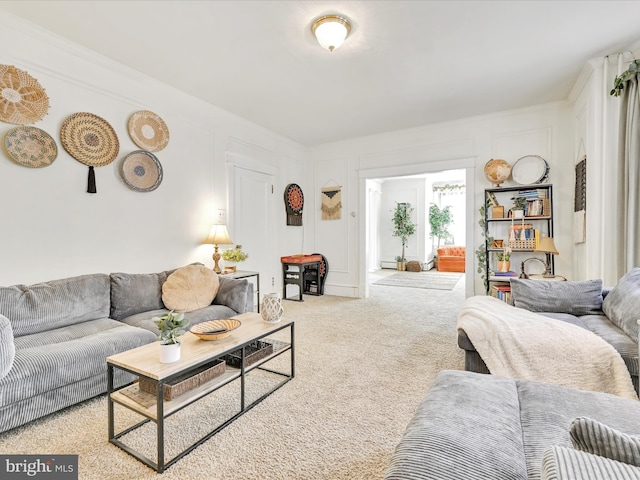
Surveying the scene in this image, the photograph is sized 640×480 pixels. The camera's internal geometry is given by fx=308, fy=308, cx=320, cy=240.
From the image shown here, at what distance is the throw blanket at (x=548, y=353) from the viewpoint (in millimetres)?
1769

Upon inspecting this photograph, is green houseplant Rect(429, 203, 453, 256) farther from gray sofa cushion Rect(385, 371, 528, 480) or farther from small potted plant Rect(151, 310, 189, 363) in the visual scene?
small potted plant Rect(151, 310, 189, 363)

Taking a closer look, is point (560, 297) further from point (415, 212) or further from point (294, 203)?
point (415, 212)

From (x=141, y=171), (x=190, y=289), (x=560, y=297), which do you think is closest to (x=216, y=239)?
(x=190, y=289)

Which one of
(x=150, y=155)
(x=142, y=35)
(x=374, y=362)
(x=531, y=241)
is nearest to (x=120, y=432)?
(x=374, y=362)

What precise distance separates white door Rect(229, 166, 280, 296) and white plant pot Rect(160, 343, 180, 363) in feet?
8.97

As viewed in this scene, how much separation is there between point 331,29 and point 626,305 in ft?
9.23

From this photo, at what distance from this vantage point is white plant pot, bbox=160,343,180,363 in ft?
5.10

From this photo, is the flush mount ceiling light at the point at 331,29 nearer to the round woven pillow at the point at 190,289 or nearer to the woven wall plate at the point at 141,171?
the woven wall plate at the point at 141,171

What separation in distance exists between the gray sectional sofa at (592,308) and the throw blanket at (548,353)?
3.9 inches

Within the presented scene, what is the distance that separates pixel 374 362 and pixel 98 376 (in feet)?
6.58

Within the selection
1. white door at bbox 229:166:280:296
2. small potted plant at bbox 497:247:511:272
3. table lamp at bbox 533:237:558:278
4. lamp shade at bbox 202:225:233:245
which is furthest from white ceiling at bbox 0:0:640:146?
small potted plant at bbox 497:247:511:272

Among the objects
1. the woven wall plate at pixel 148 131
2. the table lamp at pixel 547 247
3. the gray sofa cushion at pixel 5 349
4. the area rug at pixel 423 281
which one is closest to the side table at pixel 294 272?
the area rug at pixel 423 281

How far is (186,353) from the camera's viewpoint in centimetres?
168

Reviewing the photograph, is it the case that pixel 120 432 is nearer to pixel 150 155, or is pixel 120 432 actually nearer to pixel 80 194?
pixel 80 194
